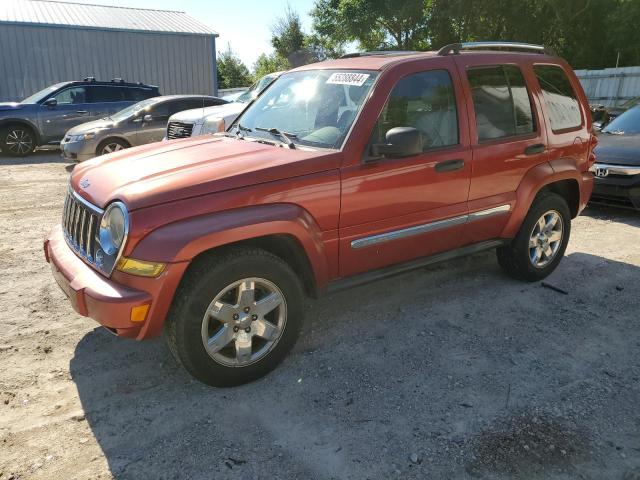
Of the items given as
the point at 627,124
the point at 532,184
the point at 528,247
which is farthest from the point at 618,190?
the point at 532,184

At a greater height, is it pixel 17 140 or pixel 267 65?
pixel 267 65

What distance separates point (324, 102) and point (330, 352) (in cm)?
174

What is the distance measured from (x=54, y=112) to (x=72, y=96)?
0.62 meters

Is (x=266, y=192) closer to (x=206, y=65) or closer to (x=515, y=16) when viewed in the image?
(x=206, y=65)

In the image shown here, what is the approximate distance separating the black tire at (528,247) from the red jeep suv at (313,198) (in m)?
0.02

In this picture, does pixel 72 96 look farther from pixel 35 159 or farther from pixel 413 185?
pixel 413 185

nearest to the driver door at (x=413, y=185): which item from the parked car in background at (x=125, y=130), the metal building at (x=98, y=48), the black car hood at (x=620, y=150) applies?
the black car hood at (x=620, y=150)

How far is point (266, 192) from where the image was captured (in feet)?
9.86

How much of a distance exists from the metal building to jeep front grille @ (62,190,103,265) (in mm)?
17982

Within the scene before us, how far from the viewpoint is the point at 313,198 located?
125 inches

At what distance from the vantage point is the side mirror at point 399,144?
3.24 metres

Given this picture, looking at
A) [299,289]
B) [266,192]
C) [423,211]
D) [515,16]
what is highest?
[515,16]

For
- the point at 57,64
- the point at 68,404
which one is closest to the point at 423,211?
the point at 68,404

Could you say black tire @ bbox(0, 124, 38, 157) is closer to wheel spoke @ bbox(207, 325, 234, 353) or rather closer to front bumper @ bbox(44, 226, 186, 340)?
front bumper @ bbox(44, 226, 186, 340)
